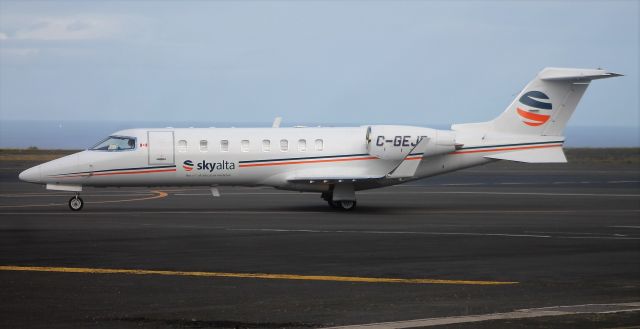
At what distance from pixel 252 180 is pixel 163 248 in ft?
32.1

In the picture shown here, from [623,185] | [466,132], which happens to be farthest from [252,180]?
[623,185]

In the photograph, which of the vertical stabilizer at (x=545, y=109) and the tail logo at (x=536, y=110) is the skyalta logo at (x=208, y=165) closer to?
the vertical stabilizer at (x=545, y=109)

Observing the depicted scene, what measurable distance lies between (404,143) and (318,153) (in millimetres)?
2668

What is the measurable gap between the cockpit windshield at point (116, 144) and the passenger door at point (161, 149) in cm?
58

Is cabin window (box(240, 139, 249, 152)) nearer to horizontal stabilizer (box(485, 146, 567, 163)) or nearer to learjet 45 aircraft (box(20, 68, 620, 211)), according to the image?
learjet 45 aircraft (box(20, 68, 620, 211))

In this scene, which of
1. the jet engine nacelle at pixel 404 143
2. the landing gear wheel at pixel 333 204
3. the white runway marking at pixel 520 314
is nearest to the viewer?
the white runway marking at pixel 520 314

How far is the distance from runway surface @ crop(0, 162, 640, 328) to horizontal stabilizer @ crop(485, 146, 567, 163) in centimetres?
164

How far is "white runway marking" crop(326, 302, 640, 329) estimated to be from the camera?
40.4ft

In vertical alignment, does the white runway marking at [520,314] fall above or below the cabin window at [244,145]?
below

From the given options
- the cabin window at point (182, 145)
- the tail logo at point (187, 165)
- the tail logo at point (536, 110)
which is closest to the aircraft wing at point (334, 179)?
the tail logo at point (187, 165)

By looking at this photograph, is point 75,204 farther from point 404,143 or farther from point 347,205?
point 404,143

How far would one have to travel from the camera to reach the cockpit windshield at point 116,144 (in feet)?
98.4

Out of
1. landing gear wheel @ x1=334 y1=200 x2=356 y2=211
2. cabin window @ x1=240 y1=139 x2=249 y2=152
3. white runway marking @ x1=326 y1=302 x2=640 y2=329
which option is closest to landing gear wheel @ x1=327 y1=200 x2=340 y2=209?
landing gear wheel @ x1=334 y1=200 x2=356 y2=211

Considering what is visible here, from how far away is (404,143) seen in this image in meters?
30.1
